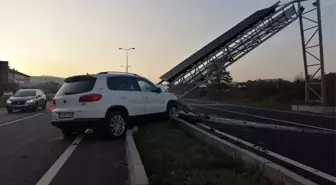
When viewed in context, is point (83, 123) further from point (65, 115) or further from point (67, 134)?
point (67, 134)

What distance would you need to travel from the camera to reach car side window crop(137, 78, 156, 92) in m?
12.3

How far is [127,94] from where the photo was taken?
11.3 metres

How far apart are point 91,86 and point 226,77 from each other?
69623 millimetres

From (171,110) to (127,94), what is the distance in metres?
2.98

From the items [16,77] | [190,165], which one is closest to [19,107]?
[190,165]

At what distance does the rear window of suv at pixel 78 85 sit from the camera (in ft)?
34.9

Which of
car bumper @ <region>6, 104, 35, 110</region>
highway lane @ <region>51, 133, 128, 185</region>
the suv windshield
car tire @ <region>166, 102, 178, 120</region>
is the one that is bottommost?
highway lane @ <region>51, 133, 128, 185</region>

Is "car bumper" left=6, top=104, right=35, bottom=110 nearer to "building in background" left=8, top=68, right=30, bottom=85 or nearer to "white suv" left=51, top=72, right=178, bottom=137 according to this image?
"white suv" left=51, top=72, right=178, bottom=137

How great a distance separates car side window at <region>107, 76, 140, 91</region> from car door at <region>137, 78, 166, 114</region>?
1.08 feet

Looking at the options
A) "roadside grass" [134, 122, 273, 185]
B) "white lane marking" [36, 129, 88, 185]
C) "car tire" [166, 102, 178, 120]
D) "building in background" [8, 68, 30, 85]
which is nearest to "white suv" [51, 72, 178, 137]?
"white lane marking" [36, 129, 88, 185]

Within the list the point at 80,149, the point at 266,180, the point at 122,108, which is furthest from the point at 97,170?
the point at 122,108

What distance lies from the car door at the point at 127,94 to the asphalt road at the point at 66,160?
4.11ft

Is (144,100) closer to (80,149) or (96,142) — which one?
(96,142)

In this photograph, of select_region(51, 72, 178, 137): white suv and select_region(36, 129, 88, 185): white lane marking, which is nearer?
select_region(36, 129, 88, 185): white lane marking
